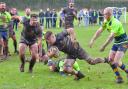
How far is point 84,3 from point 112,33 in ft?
170

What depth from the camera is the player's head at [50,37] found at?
12266 millimetres

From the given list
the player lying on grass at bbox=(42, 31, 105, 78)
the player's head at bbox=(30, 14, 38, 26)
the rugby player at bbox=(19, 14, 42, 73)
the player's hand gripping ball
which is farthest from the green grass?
the player's head at bbox=(30, 14, 38, 26)

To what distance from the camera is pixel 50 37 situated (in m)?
12.4

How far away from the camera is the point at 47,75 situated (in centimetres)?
1472

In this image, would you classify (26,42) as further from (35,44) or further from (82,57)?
(82,57)

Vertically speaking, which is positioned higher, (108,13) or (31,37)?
(108,13)

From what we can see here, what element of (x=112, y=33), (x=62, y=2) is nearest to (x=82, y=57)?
(x=112, y=33)

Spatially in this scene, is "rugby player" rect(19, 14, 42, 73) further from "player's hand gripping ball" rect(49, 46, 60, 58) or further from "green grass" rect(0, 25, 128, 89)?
"player's hand gripping ball" rect(49, 46, 60, 58)

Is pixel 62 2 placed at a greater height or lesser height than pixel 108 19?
lesser

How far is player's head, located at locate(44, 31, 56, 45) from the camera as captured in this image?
40.2 feet

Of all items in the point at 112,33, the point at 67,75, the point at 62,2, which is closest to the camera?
the point at 112,33

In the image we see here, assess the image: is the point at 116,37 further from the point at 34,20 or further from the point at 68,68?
the point at 34,20

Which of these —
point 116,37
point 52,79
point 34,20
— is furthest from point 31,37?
point 116,37

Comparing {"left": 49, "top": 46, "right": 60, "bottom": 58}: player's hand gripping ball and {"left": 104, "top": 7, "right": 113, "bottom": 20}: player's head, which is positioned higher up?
{"left": 104, "top": 7, "right": 113, "bottom": 20}: player's head
